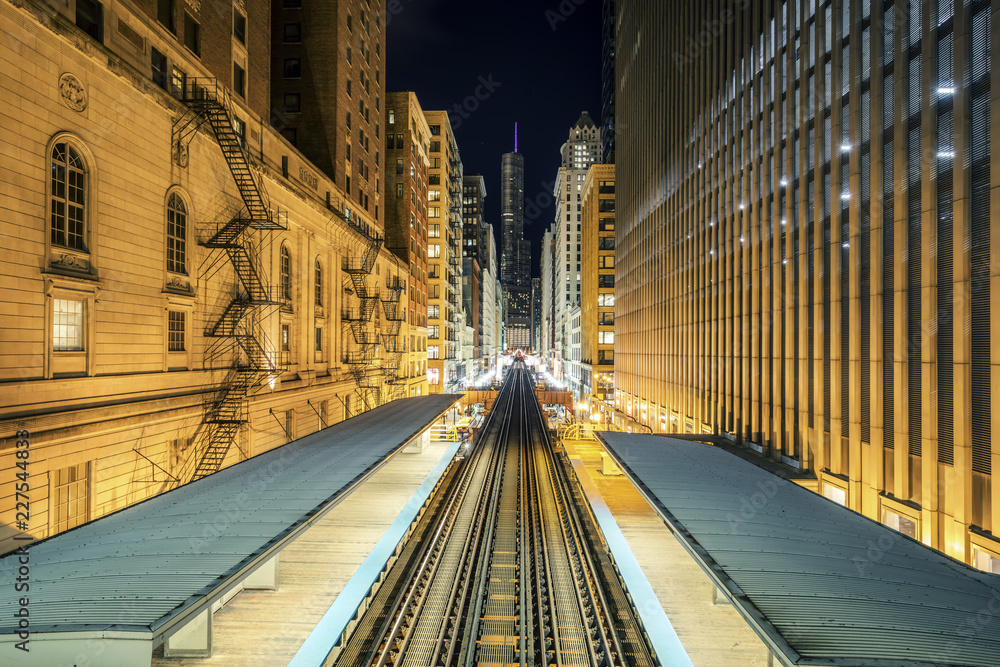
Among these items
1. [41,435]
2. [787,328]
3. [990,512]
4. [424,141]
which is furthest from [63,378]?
[424,141]

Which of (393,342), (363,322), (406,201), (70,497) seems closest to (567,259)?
(406,201)

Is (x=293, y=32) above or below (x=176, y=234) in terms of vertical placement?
above

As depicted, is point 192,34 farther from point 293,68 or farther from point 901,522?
point 901,522

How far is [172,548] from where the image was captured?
10.3 metres

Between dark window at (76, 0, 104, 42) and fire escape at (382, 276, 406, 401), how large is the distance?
105 ft

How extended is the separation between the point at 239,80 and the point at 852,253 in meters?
31.1

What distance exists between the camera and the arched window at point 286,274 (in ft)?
95.1

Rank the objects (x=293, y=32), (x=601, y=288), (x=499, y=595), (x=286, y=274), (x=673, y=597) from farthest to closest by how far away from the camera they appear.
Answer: (x=601, y=288) → (x=293, y=32) → (x=286, y=274) → (x=499, y=595) → (x=673, y=597)

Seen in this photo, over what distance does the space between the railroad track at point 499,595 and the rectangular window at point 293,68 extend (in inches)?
1294

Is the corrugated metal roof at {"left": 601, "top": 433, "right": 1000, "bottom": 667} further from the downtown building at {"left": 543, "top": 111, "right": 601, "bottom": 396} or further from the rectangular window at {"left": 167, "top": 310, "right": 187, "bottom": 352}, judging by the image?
the downtown building at {"left": 543, "top": 111, "right": 601, "bottom": 396}

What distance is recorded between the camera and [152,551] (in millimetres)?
10125

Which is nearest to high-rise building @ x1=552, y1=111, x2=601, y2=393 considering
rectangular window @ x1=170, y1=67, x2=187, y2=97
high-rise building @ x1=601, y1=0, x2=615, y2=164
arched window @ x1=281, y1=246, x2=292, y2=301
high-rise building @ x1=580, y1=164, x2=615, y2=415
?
A: high-rise building @ x1=601, y1=0, x2=615, y2=164

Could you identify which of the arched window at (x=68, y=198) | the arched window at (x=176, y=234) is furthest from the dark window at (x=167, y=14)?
the arched window at (x=68, y=198)

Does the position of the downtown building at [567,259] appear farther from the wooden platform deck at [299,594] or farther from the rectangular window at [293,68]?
the wooden platform deck at [299,594]
